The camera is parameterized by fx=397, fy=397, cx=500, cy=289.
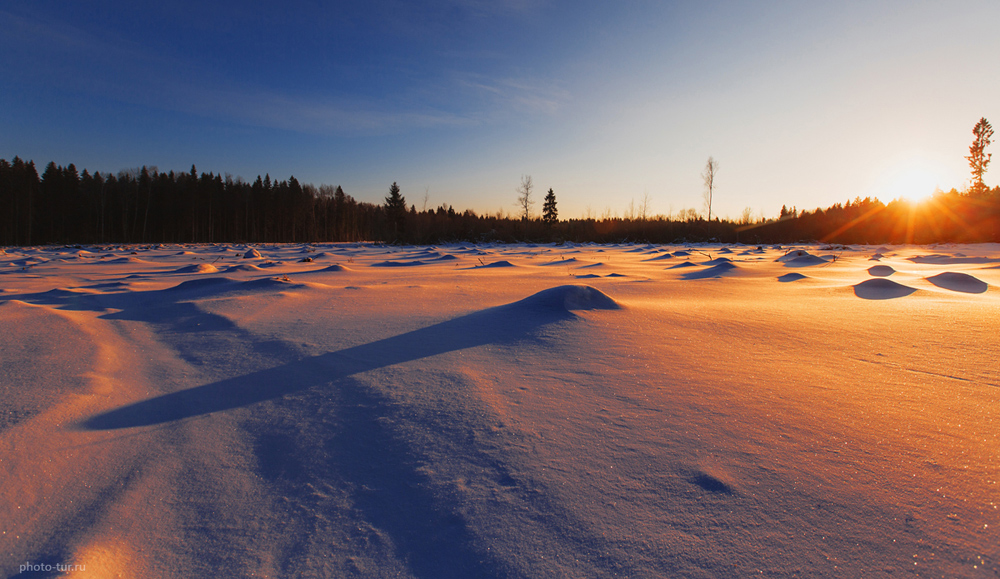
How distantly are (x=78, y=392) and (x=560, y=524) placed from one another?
80.5 inches

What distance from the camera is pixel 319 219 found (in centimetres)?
4756

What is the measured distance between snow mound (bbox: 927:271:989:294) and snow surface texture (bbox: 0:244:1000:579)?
163 cm

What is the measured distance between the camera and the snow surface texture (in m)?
0.85

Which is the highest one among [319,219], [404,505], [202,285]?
[319,219]

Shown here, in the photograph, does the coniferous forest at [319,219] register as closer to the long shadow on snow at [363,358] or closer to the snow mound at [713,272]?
the snow mound at [713,272]

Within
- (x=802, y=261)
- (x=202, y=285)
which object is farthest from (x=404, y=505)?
(x=802, y=261)

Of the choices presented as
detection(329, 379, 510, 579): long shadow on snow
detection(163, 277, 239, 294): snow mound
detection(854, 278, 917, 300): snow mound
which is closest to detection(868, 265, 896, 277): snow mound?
detection(854, 278, 917, 300): snow mound

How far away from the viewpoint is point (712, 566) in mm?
787

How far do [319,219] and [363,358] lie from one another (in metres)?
50.9

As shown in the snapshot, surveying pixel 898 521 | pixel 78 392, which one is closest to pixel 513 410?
pixel 898 521

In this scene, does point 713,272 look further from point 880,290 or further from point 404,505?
point 404,505

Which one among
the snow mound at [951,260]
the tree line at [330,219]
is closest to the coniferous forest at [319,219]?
the tree line at [330,219]

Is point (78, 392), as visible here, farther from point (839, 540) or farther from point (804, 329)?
point (804, 329)

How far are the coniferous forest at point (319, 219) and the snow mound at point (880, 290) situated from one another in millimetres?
13190
